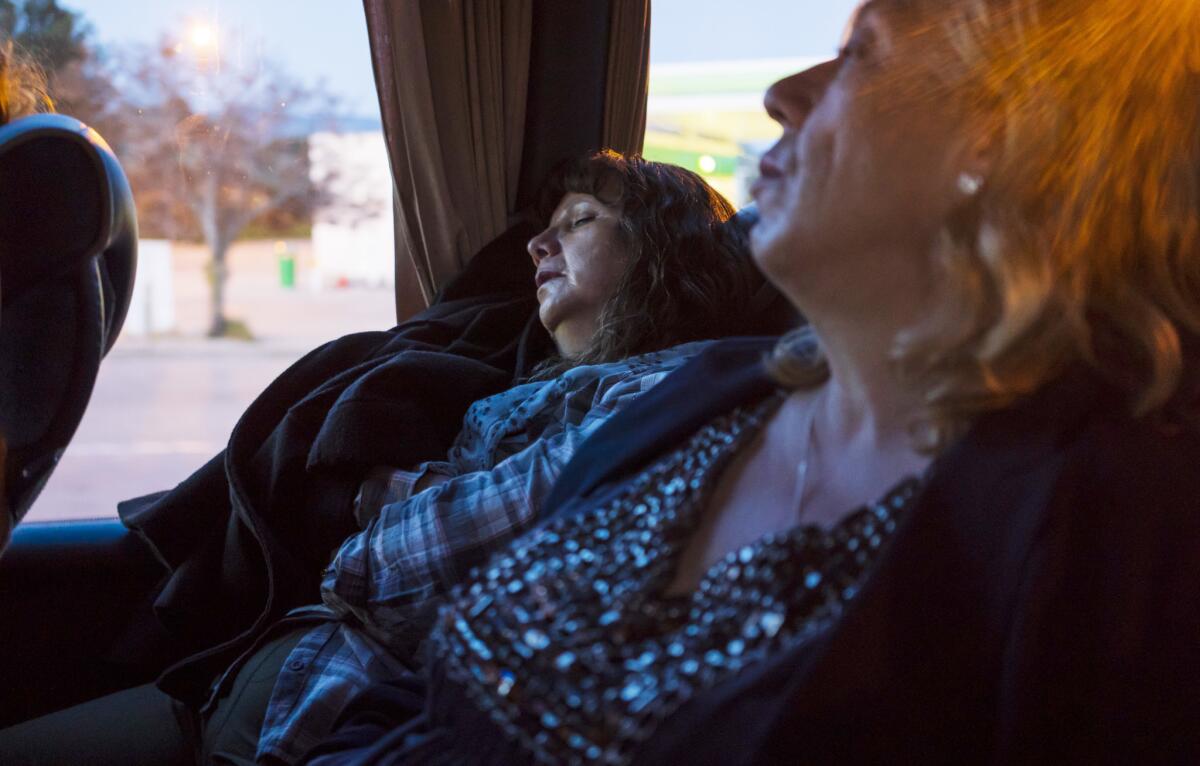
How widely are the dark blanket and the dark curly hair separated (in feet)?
0.78

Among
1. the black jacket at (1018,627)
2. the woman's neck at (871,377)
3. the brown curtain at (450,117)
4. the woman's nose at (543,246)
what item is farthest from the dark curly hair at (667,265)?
the black jacket at (1018,627)

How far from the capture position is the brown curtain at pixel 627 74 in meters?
2.52

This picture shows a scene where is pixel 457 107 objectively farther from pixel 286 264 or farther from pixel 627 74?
pixel 286 264

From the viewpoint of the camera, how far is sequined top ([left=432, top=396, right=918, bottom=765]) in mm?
768

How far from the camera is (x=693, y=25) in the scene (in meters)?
2.56

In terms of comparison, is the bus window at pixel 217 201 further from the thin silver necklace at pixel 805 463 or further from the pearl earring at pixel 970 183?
the pearl earring at pixel 970 183

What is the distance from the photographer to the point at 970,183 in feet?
2.63

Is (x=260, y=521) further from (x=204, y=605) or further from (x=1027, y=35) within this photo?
(x=1027, y=35)

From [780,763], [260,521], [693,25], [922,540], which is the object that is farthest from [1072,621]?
[693,25]

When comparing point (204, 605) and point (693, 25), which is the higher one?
point (693, 25)

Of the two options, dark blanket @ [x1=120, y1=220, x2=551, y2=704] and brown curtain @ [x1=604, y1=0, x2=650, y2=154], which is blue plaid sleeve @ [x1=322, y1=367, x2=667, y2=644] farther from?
brown curtain @ [x1=604, y1=0, x2=650, y2=154]

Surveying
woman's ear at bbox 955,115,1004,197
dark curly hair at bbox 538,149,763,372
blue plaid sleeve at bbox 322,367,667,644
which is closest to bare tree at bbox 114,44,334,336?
dark curly hair at bbox 538,149,763,372

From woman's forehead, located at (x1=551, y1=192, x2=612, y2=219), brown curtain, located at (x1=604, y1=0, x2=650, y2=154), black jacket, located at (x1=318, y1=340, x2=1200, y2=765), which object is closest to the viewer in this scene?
black jacket, located at (x1=318, y1=340, x2=1200, y2=765)

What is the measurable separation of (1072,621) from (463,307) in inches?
67.1
